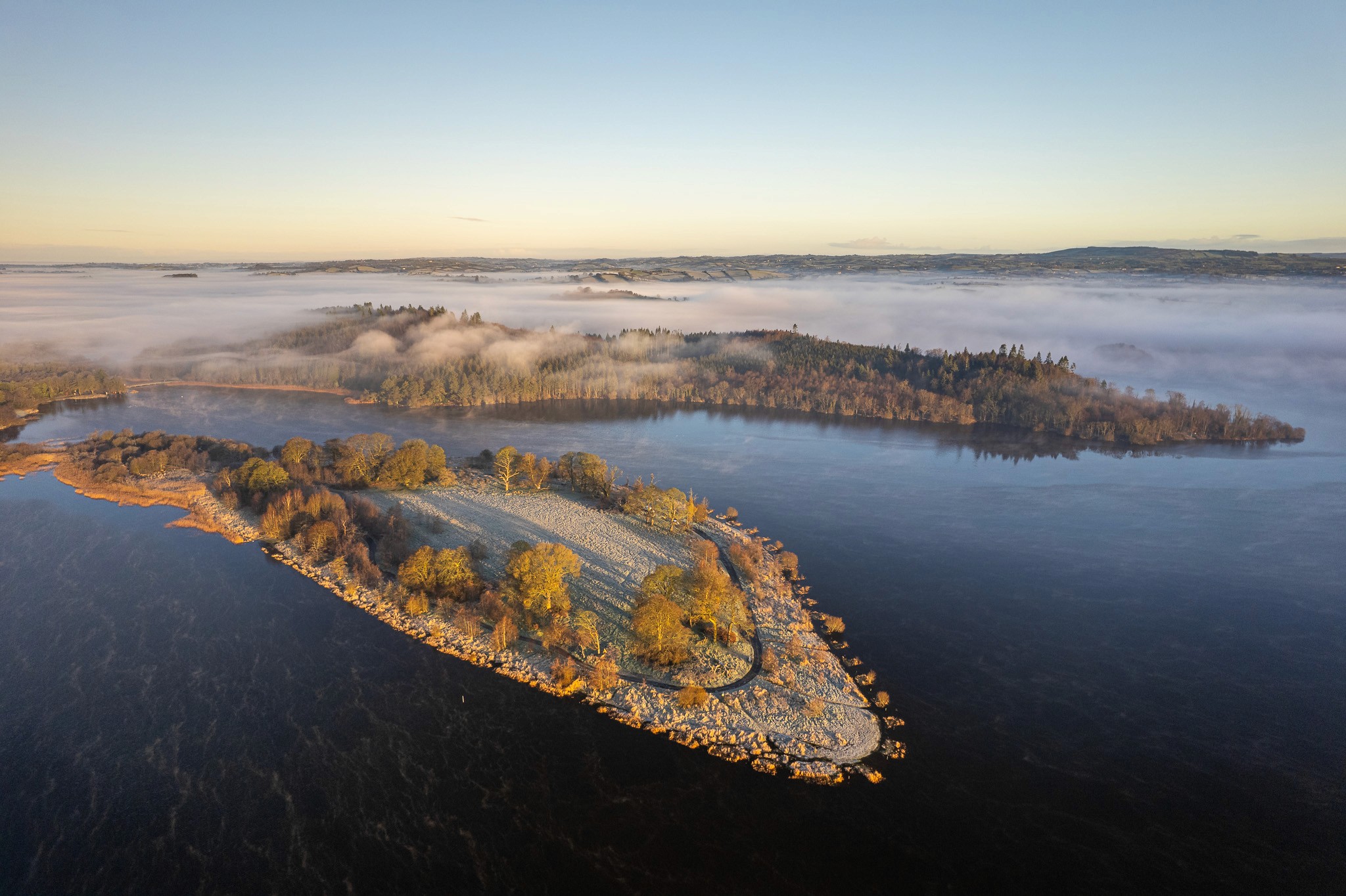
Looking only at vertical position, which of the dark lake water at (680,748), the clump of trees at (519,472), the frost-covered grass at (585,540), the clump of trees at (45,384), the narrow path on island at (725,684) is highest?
the clump of trees at (45,384)

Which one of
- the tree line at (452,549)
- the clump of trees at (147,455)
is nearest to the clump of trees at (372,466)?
the tree line at (452,549)

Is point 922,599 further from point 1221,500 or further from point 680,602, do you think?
point 1221,500

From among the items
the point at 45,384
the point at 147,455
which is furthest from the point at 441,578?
the point at 45,384

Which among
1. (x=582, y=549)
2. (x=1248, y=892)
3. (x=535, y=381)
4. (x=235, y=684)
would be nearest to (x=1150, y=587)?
(x=1248, y=892)

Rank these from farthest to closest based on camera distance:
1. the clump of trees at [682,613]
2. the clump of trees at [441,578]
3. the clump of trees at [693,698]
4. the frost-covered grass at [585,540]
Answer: the clump of trees at [441,578]
the frost-covered grass at [585,540]
the clump of trees at [682,613]
the clump of trees at [693,698]

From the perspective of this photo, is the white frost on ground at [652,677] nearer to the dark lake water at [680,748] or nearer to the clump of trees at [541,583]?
the dark lake water at [680,748]
